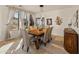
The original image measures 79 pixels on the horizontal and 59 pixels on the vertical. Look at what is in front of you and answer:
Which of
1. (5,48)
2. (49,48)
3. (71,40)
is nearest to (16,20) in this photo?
(5,48)

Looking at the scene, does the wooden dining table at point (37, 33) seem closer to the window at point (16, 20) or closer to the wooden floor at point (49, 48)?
the wooden floor at point (49, 48)

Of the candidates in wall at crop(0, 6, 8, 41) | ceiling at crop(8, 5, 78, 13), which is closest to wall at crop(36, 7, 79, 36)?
ceiling at crop(8, 5, 78, 13)

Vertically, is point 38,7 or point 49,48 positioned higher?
point 38,7

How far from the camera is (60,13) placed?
5.93 ft

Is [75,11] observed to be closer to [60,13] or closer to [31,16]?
[60,13]

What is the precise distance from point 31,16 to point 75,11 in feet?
2.27

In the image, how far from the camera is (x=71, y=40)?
185 cm

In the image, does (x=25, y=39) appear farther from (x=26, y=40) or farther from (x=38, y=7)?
(x=38, y=7)

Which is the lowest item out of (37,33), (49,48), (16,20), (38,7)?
(49,48)

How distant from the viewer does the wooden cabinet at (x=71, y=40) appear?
182cm

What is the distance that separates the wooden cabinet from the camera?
71.7 inches

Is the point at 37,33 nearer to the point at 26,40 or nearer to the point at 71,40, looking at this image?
the point at 26,40

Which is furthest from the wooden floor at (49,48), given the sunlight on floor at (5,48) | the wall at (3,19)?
Answer: the wall at (3,19)
